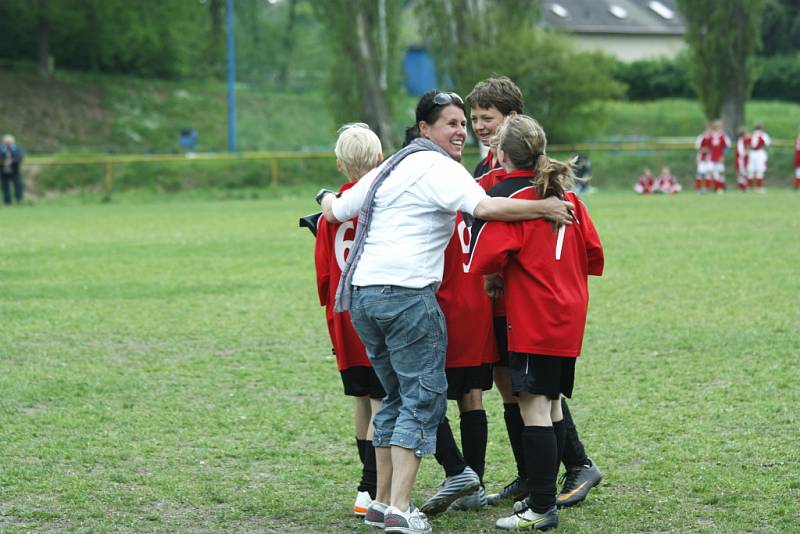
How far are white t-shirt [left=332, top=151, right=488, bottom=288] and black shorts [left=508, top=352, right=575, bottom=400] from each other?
508mm

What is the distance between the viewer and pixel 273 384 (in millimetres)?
8289

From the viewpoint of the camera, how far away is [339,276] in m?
5.19

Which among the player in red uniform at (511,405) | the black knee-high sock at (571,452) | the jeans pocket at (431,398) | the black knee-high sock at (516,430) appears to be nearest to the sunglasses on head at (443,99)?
the player in red uniform at (511,405)

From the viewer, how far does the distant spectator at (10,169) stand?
31.9m

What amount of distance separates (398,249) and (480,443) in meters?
1.22

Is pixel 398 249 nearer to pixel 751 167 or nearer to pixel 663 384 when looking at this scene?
pixel 663 384

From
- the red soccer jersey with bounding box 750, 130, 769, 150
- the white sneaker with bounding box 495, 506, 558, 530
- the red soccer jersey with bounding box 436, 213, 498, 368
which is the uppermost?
the red soccer jersey with bounding box 750, 130, 769, 150

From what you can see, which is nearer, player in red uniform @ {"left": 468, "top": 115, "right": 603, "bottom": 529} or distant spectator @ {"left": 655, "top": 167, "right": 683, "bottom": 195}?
player in red uniform @ {"left": 468, "top": 115, "right": 603, "bottom": 529}

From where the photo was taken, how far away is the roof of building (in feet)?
231

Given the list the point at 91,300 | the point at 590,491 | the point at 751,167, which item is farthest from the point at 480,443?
the point at 751,167

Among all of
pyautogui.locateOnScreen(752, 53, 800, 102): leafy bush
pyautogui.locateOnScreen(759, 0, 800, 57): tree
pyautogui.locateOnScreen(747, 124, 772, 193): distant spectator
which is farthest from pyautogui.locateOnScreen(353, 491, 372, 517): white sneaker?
pyautogui.locateOnScreen(759, 0, 800, 57): tree

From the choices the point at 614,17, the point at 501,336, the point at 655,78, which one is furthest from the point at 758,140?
the point at 614,17

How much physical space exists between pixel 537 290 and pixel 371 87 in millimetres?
34424

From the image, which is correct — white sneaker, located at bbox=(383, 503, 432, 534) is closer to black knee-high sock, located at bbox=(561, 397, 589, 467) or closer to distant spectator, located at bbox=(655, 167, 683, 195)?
black knee-high sock, located at bbox=(561, 397, 589, 467)
